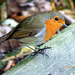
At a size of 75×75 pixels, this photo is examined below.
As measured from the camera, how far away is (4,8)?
4.07 m

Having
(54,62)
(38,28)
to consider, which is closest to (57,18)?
(38,28)

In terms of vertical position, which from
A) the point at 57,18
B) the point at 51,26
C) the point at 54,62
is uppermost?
the point at 57,18

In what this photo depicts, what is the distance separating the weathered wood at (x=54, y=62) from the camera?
Result: 1790 mm

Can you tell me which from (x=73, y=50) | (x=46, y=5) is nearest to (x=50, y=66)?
(x=73, y=50)

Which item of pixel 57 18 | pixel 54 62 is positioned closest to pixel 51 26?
pixel 57 18

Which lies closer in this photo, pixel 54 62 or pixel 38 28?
pixel 54 62

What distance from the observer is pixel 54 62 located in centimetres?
187

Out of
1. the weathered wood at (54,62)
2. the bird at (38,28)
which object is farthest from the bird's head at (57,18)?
the weathered wood at (54,62)

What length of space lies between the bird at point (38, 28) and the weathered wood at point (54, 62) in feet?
1.00

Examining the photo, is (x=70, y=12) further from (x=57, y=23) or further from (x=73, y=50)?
(x=73, y=50)

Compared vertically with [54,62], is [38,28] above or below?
above

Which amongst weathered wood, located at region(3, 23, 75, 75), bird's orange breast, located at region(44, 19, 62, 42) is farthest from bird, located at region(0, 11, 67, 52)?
weathered wood, located at region(3, 23, 75, 75)

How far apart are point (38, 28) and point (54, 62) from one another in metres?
0.73

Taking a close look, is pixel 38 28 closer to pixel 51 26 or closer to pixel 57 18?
pixel 51 26
